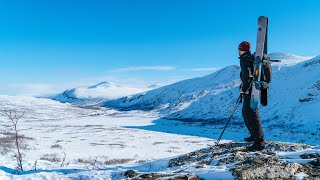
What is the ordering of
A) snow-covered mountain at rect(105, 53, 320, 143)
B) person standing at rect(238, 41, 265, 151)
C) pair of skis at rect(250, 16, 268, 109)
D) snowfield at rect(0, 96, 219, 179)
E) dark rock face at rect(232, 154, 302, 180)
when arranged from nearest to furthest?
dark rock face at rect(232, 154, 302, 180)
pair of skis at rect(250, 16, 268, 109)
person standing at rect(238, 41, 265, 151)
snowfield at rect(0, 96, 219, 179)
snow-covered mountain at rect(105, 53, 320, 143)

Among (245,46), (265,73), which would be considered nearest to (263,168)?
(265,73)

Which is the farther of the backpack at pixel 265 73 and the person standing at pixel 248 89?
the person standing at pixel 248 89

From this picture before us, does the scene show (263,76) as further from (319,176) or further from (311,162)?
(319,176)

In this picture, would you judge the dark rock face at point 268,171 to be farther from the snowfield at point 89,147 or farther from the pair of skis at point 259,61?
the snowfield at point 89,147

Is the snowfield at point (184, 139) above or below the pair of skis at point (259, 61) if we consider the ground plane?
below

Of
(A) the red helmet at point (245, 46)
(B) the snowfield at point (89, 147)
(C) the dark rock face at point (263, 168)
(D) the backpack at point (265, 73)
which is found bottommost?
(B) the snowfield at point (89, 147)

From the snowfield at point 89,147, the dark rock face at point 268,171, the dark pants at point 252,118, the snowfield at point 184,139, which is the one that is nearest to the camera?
the dark rock face at point 268,171

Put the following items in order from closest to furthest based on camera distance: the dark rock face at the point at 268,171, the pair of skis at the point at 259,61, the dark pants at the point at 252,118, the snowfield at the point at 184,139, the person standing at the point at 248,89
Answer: the dark rock face at the point at 268,171, the snowfield at the point at 184,139, the pair of skis at the point at 259,61, the person standing at the point at 248,89, the dark pants at the point at 252,118

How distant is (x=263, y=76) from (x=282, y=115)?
80425mm

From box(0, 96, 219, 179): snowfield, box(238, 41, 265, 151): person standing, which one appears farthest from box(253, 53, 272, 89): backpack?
box(0, 96, 219, 179): snowfield

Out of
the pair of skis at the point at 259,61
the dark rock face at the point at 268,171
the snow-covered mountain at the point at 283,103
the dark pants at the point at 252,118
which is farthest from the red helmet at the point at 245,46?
the snow-covered mountain at the point at 283,103

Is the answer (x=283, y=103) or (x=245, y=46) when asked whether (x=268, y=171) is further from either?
(x=283, y=103)

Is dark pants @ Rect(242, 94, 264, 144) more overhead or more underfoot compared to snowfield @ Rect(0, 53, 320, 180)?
more overhead

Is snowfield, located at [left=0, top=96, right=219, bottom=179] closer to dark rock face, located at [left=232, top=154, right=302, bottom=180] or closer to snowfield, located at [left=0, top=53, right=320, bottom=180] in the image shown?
snowfield, located at [left=0, top=53, right=320, bottom=180]
